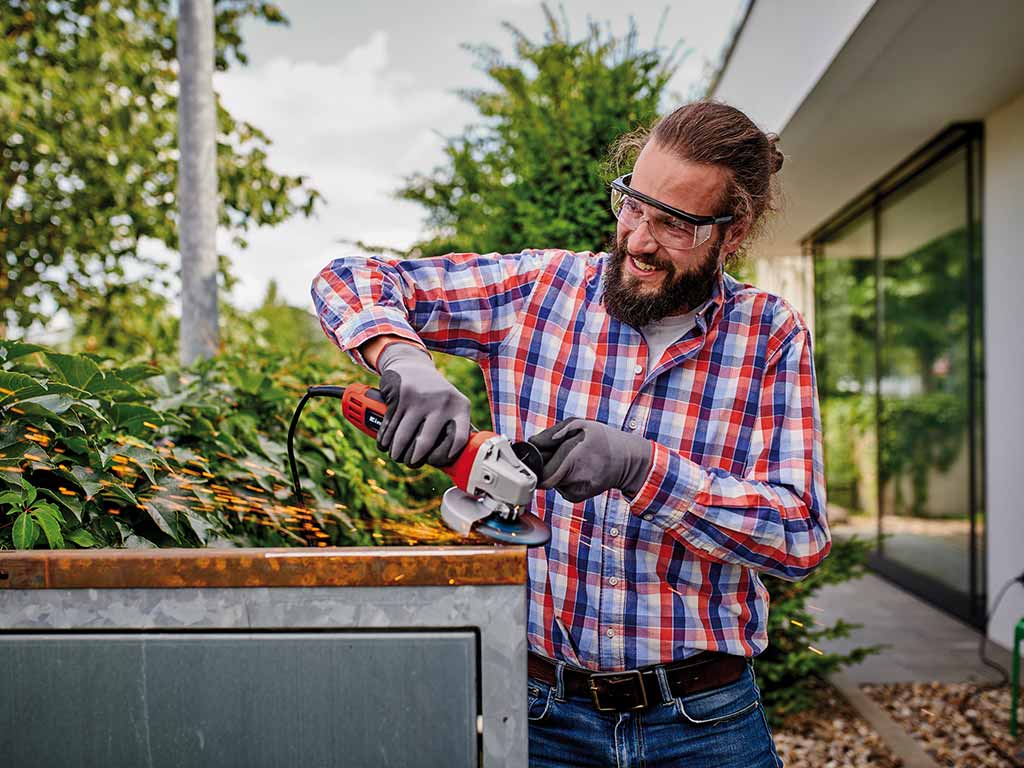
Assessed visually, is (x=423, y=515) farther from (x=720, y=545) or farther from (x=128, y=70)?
(x=128, y=70)

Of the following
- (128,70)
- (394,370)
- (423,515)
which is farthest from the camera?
(128,70)

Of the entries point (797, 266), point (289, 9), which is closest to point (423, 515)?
point (289, 9)

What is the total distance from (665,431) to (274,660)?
79cm

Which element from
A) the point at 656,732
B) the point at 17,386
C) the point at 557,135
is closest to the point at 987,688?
the point at 557,135

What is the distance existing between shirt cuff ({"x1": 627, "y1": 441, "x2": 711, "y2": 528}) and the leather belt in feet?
1.02

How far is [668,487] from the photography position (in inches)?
55.5

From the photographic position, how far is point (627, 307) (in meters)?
1.65

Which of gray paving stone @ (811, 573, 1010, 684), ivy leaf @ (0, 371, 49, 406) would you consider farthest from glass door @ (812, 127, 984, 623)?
ivy leaf @ (0, 371, 49, 406)

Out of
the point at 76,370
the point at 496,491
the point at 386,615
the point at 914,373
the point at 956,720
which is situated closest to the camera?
the point at 386,615

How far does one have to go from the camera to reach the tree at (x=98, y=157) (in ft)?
18.3

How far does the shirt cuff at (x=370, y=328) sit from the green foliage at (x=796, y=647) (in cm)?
257

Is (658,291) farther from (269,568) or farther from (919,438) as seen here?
(919,438)

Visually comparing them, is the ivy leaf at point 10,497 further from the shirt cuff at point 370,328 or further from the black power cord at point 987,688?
the black power cord at point 987,688

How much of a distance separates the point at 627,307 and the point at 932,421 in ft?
19.2
